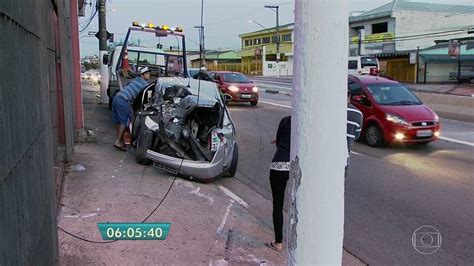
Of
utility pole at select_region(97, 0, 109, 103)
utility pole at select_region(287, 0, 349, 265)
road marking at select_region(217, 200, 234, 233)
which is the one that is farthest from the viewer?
utility pole at select_region(97, 0, 109, 103)

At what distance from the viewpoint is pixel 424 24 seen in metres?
68.3

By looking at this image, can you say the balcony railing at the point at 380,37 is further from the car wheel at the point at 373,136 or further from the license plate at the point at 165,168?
the license plate at the point at 165,168

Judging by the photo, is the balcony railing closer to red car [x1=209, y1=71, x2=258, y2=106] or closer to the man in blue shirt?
red car [x1=209, y1=71, x2=258, y2=106]

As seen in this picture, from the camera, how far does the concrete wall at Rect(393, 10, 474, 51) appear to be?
6512cm

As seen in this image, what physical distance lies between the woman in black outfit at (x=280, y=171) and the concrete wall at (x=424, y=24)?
62.5 meters

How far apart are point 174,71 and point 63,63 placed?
29.0ft

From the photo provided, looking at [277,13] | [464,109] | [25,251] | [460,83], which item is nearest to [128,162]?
[25,251]

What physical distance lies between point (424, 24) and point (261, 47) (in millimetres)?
29421

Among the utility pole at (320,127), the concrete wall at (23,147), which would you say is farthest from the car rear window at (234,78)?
the utility pole at (320,127)

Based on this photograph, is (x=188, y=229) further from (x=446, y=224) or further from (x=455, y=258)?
(x=446, y=224)

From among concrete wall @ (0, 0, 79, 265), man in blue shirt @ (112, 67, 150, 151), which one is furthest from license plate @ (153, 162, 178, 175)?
concrete wall @ (0, 0, 79, 265)

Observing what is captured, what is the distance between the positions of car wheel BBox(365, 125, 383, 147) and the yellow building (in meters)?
66.5
